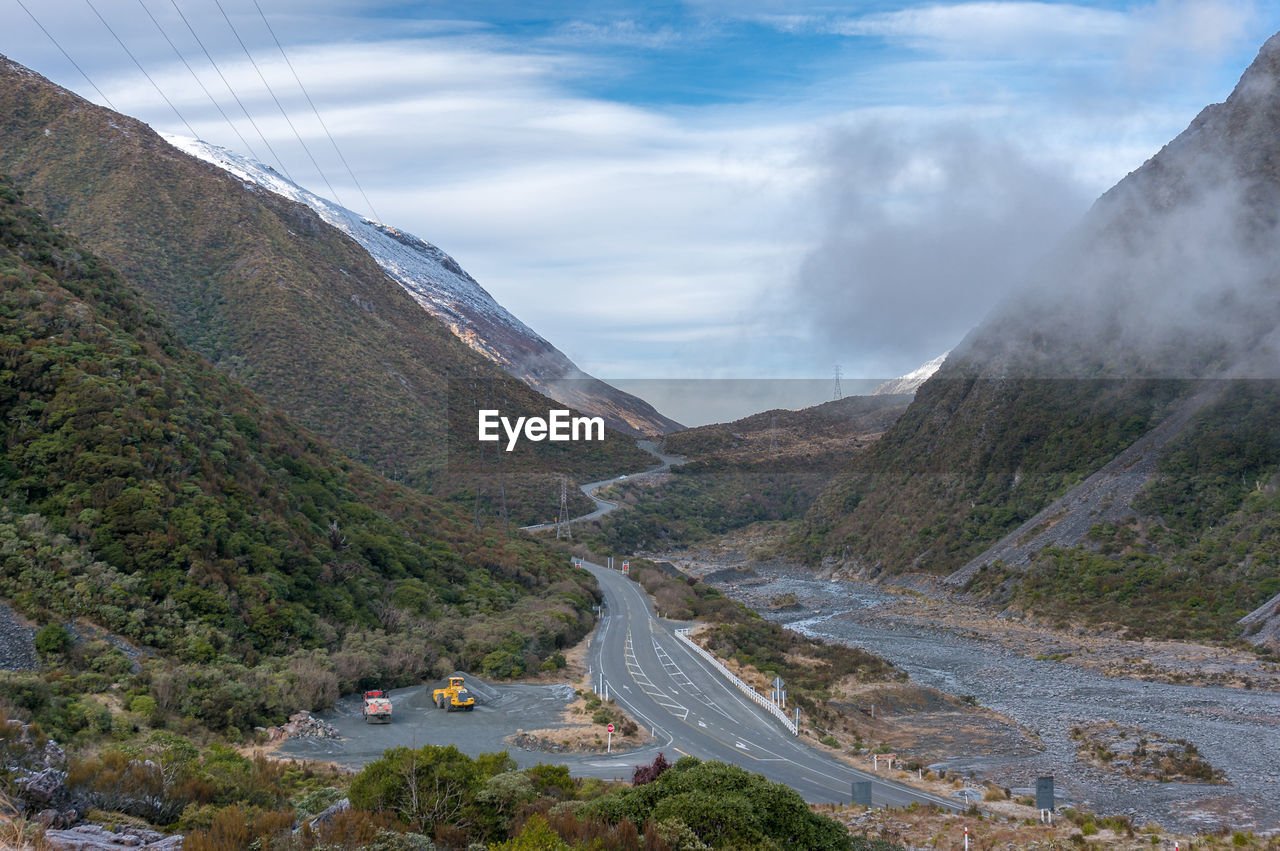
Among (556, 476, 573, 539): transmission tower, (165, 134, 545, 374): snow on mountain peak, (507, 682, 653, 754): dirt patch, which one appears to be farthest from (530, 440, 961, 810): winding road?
(165, 134, 545, 374): snow on mountain peak

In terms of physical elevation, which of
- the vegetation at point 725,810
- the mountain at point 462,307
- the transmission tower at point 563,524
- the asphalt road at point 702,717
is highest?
the mountain at point 462,307

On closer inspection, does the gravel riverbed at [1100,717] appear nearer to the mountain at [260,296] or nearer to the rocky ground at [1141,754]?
the rocky ground at [1141,754]

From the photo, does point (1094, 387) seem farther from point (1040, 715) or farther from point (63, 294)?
point (63, 294)

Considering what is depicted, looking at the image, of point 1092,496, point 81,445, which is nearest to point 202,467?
point 81,445

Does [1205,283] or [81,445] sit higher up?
[1205,283]

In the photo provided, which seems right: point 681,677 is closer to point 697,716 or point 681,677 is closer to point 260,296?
point 697,716

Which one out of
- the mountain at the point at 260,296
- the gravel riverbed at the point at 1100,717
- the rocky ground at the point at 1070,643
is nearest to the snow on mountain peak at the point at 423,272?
the mountain at the point at 260,296
